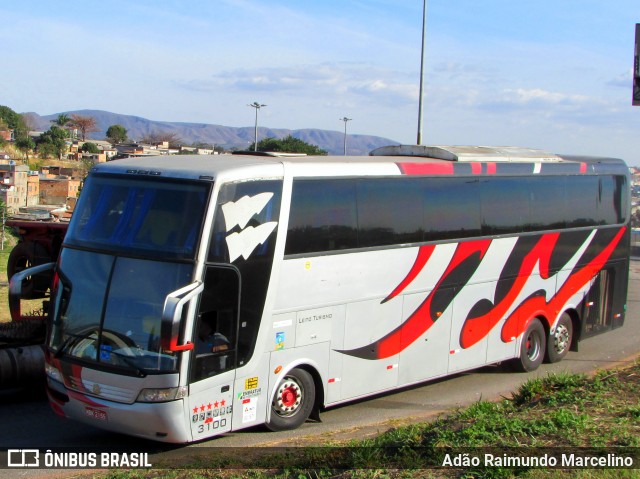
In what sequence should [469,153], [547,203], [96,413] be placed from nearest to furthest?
[96,413] → [469,153] → [547,203]

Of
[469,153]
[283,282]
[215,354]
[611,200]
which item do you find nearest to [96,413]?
[215,354]

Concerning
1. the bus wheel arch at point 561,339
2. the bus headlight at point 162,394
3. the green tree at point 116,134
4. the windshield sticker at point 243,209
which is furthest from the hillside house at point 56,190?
the green tree at point 116,134

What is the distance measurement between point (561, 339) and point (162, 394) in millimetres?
9061

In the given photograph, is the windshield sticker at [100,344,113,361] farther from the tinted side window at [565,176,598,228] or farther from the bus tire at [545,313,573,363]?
the tinted side window at [565,176,598,228]

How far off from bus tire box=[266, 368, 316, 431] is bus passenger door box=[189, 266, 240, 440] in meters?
0.89

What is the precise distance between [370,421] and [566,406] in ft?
9.28

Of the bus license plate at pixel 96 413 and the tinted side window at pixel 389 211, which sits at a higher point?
the tinted side window at pixel 389 211

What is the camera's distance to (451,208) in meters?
12.2

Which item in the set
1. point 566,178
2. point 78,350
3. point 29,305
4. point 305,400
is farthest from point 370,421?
point 29,305

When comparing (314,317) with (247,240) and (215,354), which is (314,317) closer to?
(247,240)

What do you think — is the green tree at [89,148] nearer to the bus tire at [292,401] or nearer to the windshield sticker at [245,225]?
the bus tire at [292,401]

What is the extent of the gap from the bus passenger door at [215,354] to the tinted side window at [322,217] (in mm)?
1132

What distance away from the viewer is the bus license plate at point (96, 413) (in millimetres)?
8656

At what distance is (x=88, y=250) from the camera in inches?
356
